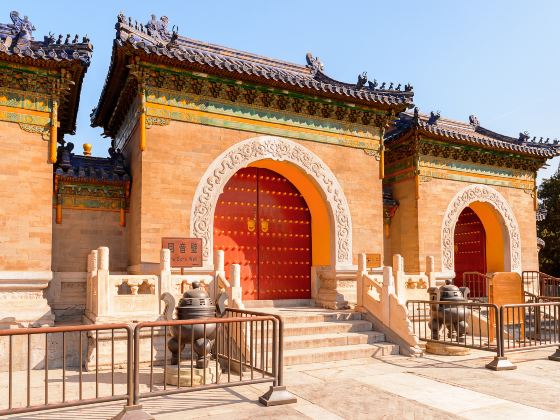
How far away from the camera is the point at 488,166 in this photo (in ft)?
46.2

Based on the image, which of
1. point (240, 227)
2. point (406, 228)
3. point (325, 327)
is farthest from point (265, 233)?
point (406, 228)

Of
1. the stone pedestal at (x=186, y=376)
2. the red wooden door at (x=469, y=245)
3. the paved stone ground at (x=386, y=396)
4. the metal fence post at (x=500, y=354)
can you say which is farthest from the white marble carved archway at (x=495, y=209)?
the stone pedestal at (x=186, y=376)

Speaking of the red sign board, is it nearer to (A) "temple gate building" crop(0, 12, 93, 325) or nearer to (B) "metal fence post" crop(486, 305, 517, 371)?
(A) "temple gate building" crop(0, 12, 93, 325)

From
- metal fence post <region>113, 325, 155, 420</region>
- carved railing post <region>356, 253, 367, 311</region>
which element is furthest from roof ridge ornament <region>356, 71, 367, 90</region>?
metal fence post <region>113, 325, 155, 420</region>

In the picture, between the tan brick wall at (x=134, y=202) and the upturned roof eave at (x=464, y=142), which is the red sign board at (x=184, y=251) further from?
the upturned roof eave at (x=464, y=142)

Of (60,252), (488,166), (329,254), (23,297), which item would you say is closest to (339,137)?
(329,254)

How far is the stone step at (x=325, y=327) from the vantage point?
827 cm

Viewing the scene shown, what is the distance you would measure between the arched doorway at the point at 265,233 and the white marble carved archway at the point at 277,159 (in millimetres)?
851

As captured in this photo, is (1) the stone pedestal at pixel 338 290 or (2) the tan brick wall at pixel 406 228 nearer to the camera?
(1) the stone pedestal at pixel 338 290

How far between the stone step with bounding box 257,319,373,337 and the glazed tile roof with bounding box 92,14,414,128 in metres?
4.88

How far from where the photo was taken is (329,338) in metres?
8.05

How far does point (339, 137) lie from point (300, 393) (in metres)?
6.81

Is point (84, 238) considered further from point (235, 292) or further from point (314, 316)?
point (314, 316)

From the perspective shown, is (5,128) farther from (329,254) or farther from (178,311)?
(329,254)
